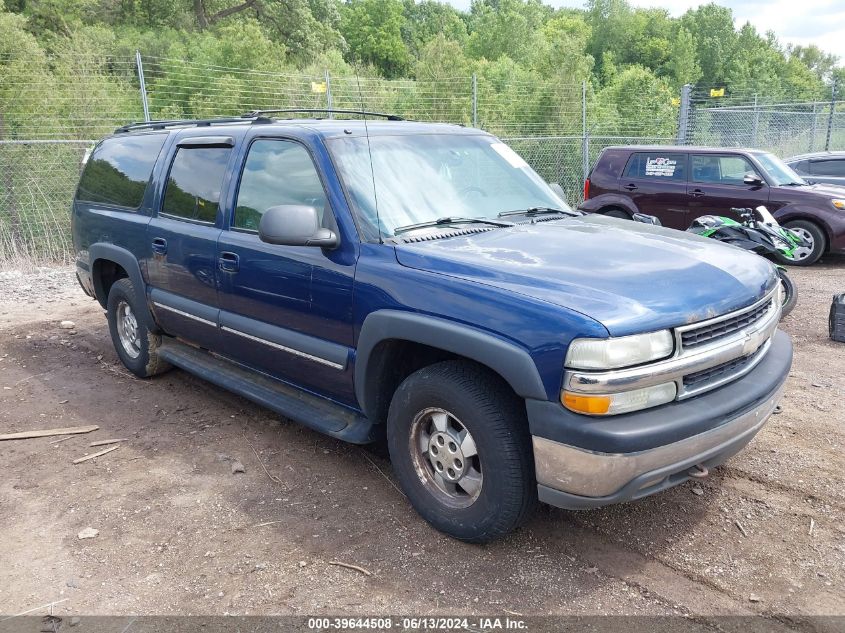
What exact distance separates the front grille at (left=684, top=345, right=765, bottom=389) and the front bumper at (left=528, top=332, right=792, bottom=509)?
0.21ft

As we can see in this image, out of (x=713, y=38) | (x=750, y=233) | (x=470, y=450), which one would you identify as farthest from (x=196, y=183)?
(x=713, y=38)

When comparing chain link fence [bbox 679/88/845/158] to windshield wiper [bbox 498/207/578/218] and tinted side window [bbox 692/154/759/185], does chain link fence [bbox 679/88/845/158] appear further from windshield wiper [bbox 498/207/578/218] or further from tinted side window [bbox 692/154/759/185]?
windshield wiper [bbox 498/207/578/218]

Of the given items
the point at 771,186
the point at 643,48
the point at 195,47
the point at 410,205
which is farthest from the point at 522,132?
the point at 643,48

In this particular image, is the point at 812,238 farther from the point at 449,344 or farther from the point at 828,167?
the point at 449,344

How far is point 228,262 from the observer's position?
3.98 meters

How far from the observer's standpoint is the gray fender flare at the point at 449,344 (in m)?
2.59

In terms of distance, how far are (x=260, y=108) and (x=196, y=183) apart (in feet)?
39.6

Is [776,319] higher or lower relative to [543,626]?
higher

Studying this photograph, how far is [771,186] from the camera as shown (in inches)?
390

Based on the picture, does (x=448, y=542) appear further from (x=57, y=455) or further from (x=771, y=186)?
(x=771, y=186)

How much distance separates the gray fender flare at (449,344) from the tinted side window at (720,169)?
343 inches

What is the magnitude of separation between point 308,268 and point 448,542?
155cm

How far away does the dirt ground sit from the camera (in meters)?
2.74

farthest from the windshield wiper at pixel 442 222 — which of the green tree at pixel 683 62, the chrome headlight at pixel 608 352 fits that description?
the green tree at pixel 683 62
